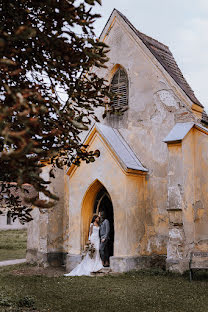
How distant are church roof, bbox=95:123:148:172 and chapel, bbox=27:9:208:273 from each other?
1.3 inches

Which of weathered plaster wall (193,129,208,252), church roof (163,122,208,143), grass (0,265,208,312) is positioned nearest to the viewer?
grass (0,265,208,312)

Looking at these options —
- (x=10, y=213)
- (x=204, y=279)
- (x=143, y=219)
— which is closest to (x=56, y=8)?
(x=10, y=213)

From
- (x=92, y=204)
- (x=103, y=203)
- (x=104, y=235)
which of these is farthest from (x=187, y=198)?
(x=103, y=203)

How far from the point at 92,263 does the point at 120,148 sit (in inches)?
151

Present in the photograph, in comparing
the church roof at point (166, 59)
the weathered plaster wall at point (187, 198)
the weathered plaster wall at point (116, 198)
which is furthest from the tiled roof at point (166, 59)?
the weathered plaster wall at point (116, 198)

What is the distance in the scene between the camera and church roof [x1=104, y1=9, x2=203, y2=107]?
12508 mm

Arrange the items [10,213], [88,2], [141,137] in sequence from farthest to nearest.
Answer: [141,137] < [10,213] < [88,2]

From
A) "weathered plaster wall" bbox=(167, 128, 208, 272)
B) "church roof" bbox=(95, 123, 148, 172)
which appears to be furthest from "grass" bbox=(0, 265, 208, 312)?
"church roof" bbox=(95, 123, 148, 172)

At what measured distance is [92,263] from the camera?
1191 cm

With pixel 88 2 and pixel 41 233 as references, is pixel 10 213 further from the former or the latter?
pixel 41 233

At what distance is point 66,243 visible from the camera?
14.1m

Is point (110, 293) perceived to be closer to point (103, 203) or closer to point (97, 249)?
point (97, 249)

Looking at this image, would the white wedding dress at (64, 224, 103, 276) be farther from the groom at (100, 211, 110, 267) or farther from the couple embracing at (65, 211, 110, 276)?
the groom at (100, 211, 110, 267)

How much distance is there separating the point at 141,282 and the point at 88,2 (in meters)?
7.55
